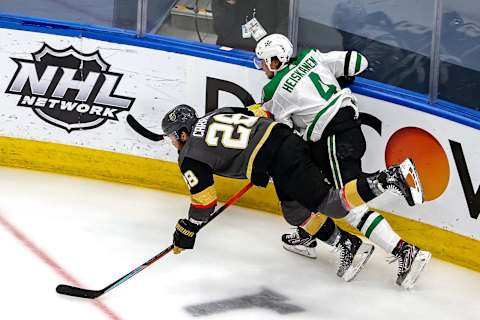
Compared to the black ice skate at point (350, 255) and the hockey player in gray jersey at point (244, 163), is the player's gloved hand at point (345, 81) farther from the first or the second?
the black ice skate at point (350, 255)

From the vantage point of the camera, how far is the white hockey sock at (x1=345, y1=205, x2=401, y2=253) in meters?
5.01

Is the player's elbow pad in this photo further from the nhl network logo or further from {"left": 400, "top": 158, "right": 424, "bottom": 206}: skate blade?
the nhl network logo

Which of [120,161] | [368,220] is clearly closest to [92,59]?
[120,161]

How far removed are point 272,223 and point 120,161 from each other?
40.7 inches

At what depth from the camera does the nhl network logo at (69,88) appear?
6.07 meters

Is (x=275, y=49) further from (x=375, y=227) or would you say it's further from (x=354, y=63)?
(x=375, y=227)

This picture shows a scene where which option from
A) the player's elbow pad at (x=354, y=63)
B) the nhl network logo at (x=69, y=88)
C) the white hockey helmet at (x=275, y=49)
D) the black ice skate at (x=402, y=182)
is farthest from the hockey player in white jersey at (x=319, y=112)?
the nhl network logo at (x=69, y=88)

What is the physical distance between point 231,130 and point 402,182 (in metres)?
0.84

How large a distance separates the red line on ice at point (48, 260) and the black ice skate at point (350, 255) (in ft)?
3.96

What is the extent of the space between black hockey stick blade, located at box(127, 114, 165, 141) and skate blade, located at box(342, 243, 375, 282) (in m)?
1.51

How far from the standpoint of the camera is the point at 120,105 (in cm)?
608

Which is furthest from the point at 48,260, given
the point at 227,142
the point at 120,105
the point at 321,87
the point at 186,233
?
the point at 321,87

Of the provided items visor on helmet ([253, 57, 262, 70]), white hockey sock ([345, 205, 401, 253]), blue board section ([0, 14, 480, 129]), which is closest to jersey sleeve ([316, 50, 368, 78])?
blue board section ([0, 14, 480, 129])

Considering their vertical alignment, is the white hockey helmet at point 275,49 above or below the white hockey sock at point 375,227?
above
